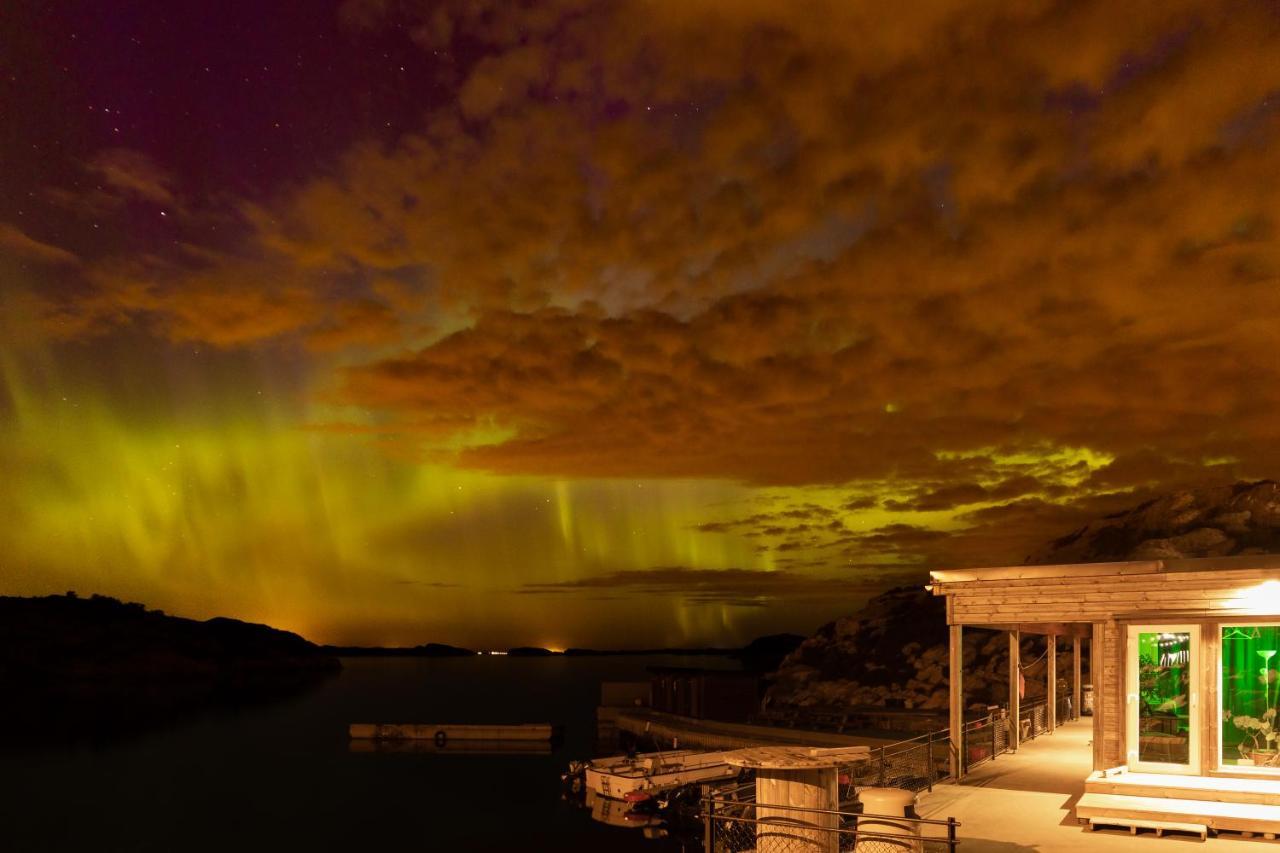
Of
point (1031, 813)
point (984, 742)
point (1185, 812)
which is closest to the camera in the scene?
point (1185, 812)

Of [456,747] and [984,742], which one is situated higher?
[984,742]

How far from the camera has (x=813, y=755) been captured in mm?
9742

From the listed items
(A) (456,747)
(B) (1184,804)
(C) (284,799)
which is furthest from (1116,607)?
(A) (456,747)

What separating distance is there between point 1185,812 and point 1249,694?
8.90ft

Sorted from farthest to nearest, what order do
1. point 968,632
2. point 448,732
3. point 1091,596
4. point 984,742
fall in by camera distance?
point 968,632, point 448,732, point 984,742, point 1091,596

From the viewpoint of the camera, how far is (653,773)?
40.1m

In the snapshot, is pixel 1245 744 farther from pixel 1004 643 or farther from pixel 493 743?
pixel 493 743

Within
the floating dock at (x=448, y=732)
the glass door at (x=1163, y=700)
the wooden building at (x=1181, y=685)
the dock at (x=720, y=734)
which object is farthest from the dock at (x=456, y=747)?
the glass door at (x=1163, y=700)

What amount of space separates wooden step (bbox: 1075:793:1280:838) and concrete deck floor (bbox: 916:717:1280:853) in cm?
17

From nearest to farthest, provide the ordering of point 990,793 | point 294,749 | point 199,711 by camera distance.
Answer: point 990,793 < point 294,749 < point 199,711

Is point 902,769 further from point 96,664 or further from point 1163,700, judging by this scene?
point 96,664

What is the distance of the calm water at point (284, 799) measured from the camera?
144 ft

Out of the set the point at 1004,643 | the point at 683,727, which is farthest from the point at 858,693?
the point at 683,727

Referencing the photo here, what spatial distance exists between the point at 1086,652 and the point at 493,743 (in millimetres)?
41737
